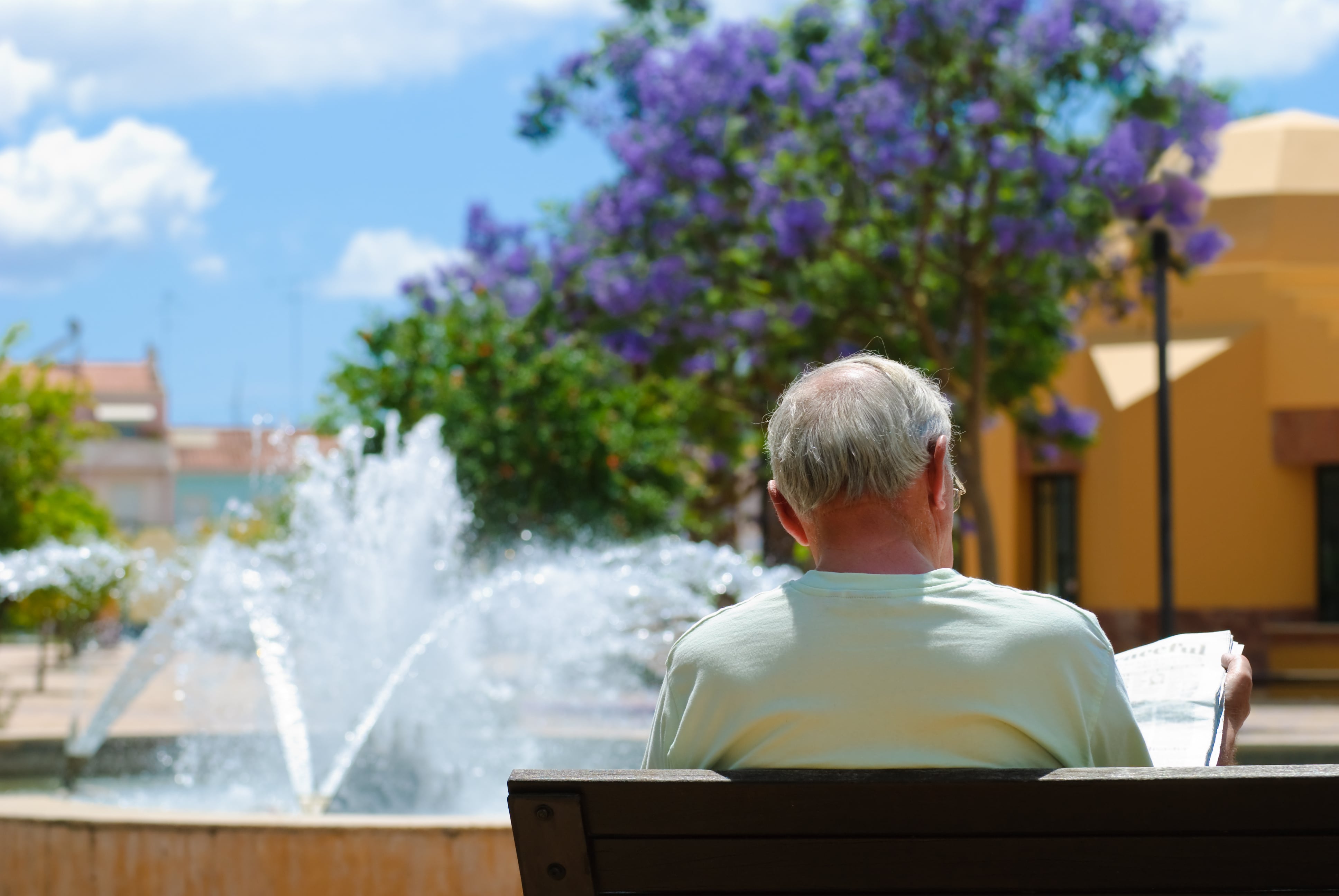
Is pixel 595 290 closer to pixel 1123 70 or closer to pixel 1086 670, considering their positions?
pixel 1123 70

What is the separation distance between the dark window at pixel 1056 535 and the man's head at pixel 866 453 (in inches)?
687

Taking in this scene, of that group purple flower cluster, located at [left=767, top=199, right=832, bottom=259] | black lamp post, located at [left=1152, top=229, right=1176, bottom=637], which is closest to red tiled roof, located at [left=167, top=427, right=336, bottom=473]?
purple flower cluster, located at [left=767, top=199, right=832, bottom=259]

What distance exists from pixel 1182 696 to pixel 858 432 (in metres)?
0.63

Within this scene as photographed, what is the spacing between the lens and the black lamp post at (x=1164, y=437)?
33.8 feet

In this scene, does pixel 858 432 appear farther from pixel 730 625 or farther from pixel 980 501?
pixel 980 501

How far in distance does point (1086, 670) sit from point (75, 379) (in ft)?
109

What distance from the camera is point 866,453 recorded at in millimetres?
2193

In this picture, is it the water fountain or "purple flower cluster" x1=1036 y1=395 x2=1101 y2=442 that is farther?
"purple flower cluster" x1=1036 y1=395 x2=1101 y2=442

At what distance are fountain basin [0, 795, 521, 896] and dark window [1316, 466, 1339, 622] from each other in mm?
15248

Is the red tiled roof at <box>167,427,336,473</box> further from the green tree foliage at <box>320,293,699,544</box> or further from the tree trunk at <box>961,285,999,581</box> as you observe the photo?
the tree trunk at <box>961,285,999,581</box>

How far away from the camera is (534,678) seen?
11039 millimetres

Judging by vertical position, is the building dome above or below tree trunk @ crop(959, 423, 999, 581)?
above

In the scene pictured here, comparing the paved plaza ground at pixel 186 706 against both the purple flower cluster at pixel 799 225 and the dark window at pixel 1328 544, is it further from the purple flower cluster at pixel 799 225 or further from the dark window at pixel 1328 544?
the purple flower cluster at pixel 799 225

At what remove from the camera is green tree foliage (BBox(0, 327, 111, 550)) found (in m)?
25.7
